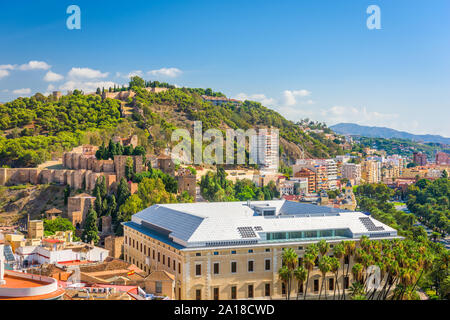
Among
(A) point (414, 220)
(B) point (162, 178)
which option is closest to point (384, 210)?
(A) point (414, 220)

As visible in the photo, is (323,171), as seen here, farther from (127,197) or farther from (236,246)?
(236,246)

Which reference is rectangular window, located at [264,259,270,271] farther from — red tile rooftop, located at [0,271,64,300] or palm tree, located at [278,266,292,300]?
red tile rooftop, located at [0,271,64,300]

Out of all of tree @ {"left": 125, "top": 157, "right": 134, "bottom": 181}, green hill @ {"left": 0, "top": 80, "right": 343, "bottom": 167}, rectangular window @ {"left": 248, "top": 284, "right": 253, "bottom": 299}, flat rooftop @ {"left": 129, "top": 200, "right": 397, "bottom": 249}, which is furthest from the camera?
green hill @ {"left": 0, "top": 80, "right": 343, "bottom": 167}

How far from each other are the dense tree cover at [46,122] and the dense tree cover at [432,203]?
1154 inches

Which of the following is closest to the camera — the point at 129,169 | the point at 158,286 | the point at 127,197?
the point at 158,286

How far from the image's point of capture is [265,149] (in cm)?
6469

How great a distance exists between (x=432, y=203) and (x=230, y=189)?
20443mm

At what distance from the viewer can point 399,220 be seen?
119ft

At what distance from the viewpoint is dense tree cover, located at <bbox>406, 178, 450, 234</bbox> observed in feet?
130

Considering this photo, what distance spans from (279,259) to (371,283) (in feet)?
9.80

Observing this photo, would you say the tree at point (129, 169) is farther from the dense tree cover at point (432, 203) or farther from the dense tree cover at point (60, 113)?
the dense tree cover at point (432, 203)

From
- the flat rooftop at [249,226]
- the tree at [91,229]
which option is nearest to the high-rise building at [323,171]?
the tree at [91,229]

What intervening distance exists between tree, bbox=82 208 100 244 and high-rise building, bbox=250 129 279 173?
112 ft

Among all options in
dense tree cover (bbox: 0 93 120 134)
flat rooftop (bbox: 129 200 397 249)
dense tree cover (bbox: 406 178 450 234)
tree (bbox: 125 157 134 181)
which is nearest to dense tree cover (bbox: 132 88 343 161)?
dense tree cover (bbox: 0 93 120 134)
